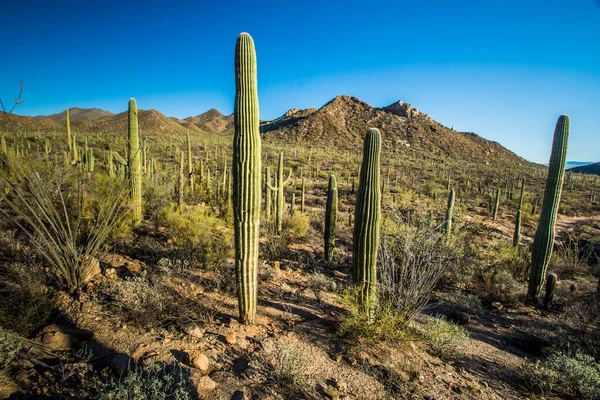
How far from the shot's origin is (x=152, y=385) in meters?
2.88

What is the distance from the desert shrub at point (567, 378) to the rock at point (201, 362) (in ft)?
15.0

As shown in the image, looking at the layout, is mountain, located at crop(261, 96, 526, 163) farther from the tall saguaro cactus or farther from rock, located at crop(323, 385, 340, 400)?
rock, located at crop(323, 385, 340, 400)

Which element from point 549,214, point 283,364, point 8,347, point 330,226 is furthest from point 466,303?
point 8,347

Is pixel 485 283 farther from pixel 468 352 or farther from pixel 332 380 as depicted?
pixel 332 380

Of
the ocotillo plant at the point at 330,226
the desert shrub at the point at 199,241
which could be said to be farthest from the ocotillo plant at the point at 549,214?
the desert shrub at the point at 199,241

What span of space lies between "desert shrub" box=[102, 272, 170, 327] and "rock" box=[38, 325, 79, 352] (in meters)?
0.69

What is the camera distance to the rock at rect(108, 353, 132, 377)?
10.9ft

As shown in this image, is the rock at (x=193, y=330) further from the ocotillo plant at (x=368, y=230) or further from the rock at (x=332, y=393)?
the ocotillo plant at (x=368, y=230)

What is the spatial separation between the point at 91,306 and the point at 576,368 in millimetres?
6989

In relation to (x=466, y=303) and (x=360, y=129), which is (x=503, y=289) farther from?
(x=360, y=129)

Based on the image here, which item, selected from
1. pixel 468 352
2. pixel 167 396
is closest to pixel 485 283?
pixel 468 352

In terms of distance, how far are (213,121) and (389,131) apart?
56658 millimetres

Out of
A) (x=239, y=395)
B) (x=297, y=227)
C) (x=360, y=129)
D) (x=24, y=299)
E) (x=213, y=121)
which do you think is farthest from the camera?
(x=213, y=121)

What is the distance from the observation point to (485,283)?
8133 mm
